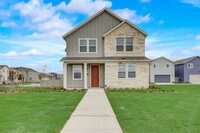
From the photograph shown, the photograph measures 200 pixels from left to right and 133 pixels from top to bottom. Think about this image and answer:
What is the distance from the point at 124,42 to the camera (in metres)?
16.7

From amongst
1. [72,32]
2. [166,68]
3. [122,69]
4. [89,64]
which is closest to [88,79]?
[89,64]

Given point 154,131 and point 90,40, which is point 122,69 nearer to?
point 90,40

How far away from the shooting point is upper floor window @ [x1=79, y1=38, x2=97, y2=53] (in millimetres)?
17000

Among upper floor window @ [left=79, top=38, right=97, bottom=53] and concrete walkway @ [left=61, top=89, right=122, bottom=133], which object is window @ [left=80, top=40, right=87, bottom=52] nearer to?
upper floor window @ [left=79, top=38, right=97, bottom=53]

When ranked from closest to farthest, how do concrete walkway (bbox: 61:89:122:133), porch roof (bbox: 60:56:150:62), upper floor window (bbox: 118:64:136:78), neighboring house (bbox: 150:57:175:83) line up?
concrete walkway (bbox: 61:89:122:133)
porch roof (bbox: 60:56:150:62)
upper floor window (bbox: 118:64:136:78)
neighboring house (bbox: 150:57:175:83)

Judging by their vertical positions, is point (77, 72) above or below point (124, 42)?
below

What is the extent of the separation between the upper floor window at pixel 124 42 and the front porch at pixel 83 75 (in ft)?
9.20

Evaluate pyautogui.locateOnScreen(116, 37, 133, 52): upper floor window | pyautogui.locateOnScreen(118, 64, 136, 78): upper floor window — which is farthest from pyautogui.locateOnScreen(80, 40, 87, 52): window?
pyautogui.locateOnScreen(118, 64, 136, 78): upper floor window

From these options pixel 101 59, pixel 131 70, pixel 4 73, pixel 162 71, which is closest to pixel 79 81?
pixel 101 59

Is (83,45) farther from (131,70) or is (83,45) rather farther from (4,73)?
(4,73)

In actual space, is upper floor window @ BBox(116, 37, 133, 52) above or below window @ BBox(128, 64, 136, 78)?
above

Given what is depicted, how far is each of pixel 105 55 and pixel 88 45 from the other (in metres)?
2.30

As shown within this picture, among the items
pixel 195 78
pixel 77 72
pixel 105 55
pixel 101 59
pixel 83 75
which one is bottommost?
pixel 195 78

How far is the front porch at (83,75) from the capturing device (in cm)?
1697
